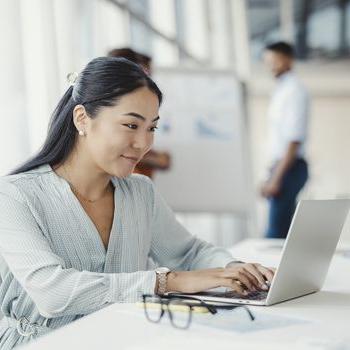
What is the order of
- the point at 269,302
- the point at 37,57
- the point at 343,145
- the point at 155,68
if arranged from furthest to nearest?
the point at 343,145 < the point at 155,68 < the point at 37,57 < the point at 269,302

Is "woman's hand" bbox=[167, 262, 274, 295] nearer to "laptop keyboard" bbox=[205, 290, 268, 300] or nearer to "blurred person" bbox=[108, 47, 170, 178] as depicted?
"laptop keyboard" bbox=[205, 290, 268, 300]

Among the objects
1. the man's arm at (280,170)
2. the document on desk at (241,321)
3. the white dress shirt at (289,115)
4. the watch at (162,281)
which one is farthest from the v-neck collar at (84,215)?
the white dress shirt at (289,115)

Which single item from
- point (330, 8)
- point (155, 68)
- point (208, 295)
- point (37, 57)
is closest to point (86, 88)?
point (208, 295)

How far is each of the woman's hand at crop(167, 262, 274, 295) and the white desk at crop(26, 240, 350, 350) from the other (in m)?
0.10

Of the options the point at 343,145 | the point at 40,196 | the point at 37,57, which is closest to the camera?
the point at 40,196

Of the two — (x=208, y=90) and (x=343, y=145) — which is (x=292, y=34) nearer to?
(x=343, y=145)

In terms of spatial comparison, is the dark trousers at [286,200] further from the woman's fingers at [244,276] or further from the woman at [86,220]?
the woman's fingers at [244,276]

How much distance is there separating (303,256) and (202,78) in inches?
112

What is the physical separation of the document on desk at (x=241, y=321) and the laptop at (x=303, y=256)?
0.34 feet

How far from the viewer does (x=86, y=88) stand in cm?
173

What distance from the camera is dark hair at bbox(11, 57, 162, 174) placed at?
1.70 m

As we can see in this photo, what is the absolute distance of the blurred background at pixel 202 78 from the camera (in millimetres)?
2594

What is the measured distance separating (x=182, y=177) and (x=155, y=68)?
0.67m

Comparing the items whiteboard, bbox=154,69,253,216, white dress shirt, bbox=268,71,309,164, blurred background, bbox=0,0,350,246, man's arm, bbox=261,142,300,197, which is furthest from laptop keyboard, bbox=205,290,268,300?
white dress shirt, bbox=268,71,309,164
